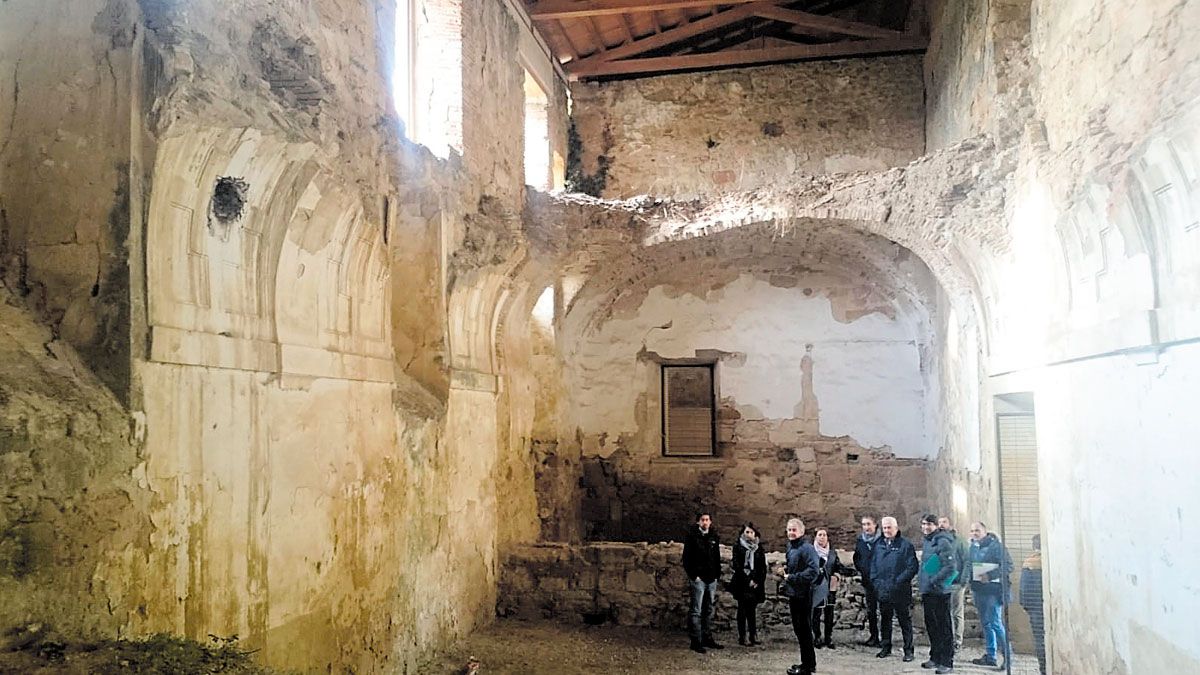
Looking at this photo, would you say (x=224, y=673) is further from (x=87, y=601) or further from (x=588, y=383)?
(x=588, y=383)

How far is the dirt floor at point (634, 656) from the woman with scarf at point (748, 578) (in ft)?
0.72

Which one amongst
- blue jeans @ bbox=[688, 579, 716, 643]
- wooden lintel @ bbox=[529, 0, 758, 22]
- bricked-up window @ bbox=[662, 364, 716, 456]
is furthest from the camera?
bricked-up window @ bbox=[662, 364, 716, 456]

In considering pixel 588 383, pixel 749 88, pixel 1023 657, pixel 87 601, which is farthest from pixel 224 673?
pixel 749 88

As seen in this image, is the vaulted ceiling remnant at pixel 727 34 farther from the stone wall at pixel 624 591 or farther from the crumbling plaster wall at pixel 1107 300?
the stone wall at pixel 624 591

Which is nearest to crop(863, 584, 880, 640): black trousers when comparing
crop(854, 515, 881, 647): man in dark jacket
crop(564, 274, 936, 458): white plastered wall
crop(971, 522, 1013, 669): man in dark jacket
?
crop(854, 515, 881, 647): man in dark jacket

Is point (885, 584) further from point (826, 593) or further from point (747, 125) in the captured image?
point (747, 125)

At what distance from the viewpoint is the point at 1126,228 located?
4.16 m

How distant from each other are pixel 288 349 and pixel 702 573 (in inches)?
162

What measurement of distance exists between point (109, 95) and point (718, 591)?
6.07 metres

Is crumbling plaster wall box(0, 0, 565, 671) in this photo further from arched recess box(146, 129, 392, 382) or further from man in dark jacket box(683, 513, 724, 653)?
man in dark jacket box(683, 513, 724, 653)

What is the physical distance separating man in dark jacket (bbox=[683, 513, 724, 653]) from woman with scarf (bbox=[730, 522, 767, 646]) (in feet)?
0.60

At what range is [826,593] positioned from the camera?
23.0ft

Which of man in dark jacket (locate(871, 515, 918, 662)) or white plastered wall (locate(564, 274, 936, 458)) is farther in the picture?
white plastered wall (locate(564, 274, 936, 458))

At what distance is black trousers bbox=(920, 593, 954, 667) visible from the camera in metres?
6.27
